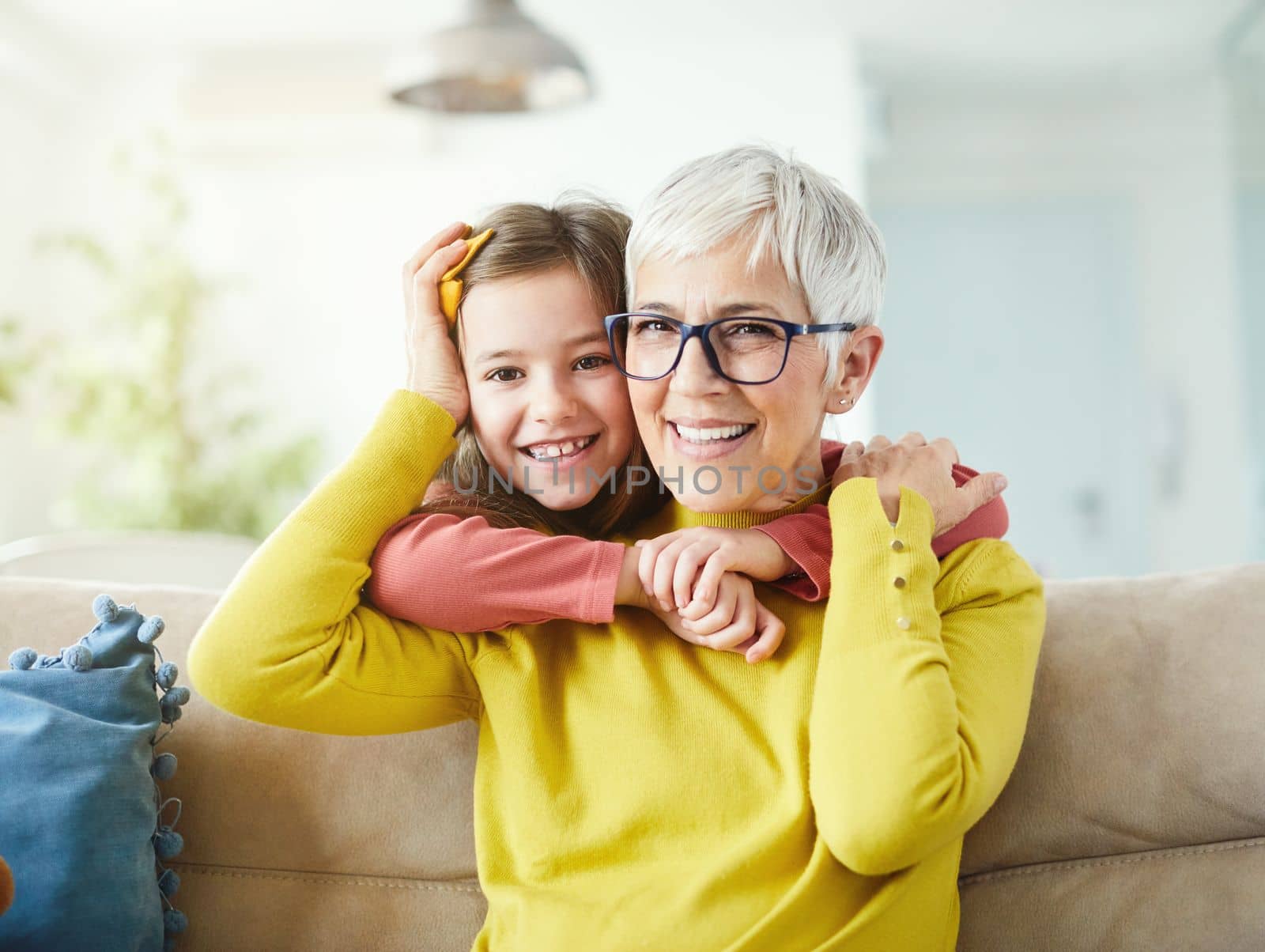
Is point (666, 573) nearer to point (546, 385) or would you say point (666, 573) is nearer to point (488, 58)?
point (546, 385)

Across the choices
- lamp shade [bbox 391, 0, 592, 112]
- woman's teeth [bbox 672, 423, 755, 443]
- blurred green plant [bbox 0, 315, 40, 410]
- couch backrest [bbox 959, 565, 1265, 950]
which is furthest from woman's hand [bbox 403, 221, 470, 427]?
blurred green plant [bbox 0, 315, 40, 410]

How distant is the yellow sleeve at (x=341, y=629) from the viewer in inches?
43.2

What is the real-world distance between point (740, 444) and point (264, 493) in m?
3.87

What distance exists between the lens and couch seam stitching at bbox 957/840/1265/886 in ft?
4.16

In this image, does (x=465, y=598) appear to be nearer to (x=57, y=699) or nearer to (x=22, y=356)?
(x=57, y=699)

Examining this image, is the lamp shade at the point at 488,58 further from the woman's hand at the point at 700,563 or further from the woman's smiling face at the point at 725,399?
the woman's hand at the point at 700,563

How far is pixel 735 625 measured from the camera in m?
1.11

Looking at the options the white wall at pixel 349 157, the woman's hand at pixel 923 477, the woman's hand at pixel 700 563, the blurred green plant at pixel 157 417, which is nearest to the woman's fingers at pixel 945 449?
the woman's hand at pixel 923 477

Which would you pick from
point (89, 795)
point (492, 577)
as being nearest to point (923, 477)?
point (492, 577)

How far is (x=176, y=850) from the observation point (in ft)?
4.08

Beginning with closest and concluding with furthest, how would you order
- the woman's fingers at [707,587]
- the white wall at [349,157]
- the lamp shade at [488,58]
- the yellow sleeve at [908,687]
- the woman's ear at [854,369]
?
1. the yellow sleeve at [908,687]
2. the woman's fingers at [707,587]
3. the woman's ear at [854,369]
4. the lamp shade at [488,58]
5. the white wall at [349,157]

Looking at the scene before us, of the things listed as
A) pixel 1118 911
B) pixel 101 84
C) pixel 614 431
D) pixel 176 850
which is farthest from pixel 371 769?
pixel 101 84

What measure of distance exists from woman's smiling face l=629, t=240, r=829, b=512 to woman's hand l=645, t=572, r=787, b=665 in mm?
122

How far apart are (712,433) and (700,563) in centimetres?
15
